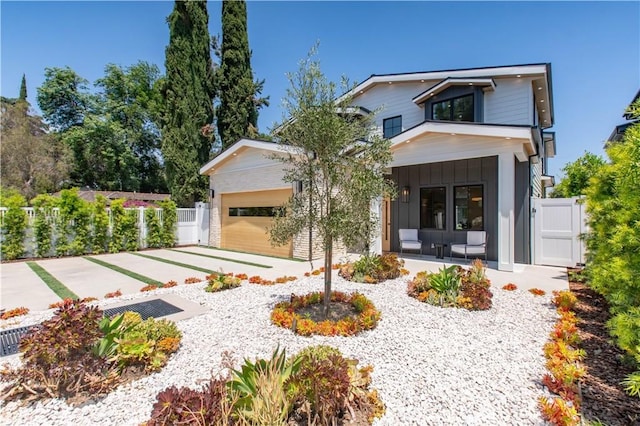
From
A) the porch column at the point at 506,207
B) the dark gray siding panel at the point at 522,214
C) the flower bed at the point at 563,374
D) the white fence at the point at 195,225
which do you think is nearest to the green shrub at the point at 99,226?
the white fence at the point at 195,225

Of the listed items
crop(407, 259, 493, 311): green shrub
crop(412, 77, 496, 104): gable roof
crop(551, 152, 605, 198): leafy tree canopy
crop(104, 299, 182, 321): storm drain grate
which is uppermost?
crop(412, 77, 496, 104): gable roof

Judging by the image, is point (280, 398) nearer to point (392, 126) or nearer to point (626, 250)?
point (626, 250)

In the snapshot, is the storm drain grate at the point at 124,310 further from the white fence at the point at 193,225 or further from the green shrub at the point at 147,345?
the white fence at the point at 193,225

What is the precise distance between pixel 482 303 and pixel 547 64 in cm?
949

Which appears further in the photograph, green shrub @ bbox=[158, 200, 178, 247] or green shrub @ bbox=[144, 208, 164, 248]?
green shrub @ bbox=[158, 200, 178, 247]

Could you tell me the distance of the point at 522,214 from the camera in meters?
8.91

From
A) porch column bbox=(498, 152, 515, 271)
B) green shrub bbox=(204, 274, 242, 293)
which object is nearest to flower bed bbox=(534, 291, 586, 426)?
porch column bbox=(498, 152, 515, 271)

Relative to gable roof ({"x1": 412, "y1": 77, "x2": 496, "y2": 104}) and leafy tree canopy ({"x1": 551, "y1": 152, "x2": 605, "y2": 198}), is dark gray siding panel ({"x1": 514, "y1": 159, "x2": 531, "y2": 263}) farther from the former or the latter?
gable roof ({"x1": 412, "y1": 77, "x2": 496, "y2": 104})

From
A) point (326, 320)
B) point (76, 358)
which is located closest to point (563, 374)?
point (326, 320)

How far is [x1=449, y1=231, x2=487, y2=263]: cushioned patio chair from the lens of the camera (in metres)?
8.67

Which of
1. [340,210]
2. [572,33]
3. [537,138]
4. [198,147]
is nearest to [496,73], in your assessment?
[572,33]

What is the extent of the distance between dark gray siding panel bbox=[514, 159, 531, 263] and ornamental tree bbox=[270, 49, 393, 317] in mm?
6851

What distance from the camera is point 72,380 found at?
276cm

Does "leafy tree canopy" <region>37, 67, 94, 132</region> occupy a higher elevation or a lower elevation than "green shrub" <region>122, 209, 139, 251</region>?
higher
